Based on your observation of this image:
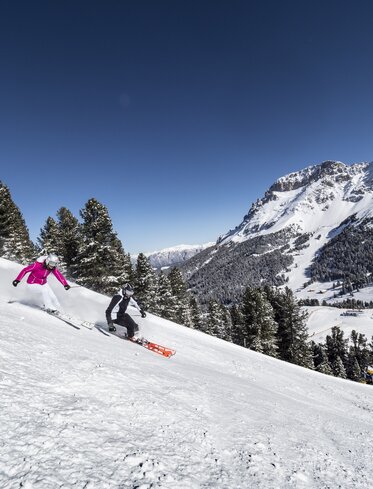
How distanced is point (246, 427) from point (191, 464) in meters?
2.27

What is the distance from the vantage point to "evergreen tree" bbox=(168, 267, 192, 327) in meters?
49.8

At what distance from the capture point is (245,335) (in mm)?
41844

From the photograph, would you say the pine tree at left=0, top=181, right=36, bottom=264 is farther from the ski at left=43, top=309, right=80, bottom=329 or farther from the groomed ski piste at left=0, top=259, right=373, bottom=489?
the groomed ski piste at left=0, top=259, right=373, bottom=489

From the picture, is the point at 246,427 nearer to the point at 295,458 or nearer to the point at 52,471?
the point at 295,458

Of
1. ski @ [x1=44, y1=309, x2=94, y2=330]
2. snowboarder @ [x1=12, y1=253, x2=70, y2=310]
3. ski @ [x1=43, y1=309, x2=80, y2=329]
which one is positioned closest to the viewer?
ski @ [x1=43, y1=309, x2=80, y2=329]

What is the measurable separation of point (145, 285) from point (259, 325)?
1668 centimetres

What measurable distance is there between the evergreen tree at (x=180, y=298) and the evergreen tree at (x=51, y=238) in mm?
18843

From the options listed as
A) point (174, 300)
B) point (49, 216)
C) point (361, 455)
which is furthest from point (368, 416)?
point (49, 216)

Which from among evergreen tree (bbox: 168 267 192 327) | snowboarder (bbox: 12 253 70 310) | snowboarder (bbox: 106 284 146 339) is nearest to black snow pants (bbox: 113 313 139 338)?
snowboarder (bbox: 106 284 146 339)

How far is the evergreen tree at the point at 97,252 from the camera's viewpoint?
36.6 metres

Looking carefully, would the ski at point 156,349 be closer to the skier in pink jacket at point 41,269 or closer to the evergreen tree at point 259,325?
the skier in pink jacket at point 41,269

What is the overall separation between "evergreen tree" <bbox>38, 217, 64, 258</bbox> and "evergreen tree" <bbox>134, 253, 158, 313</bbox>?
1231cm

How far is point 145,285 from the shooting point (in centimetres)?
4438

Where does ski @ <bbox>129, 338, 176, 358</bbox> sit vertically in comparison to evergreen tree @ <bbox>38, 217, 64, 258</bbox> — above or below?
below
